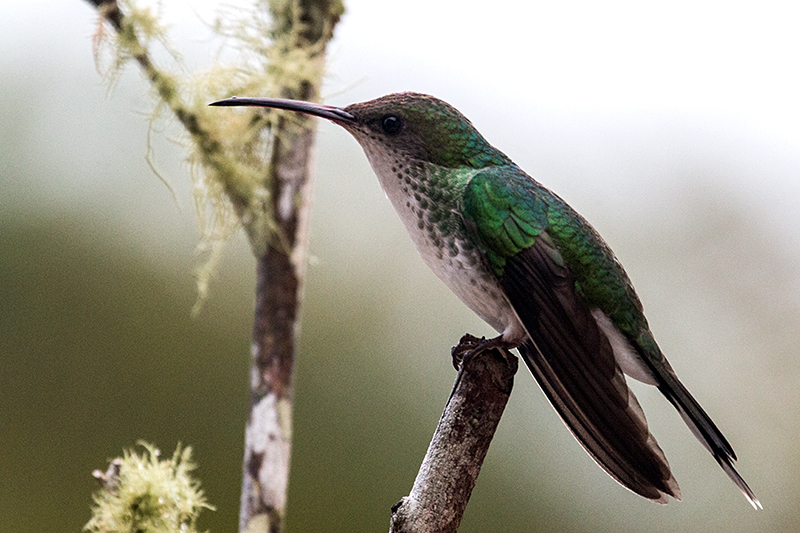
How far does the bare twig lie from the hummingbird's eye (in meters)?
0.39

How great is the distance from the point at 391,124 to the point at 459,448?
53 cm

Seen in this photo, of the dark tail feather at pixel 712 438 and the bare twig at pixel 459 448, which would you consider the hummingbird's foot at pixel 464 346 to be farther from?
the dark tail feather at pixel 712 438

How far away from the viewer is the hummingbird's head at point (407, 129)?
1.26 meters

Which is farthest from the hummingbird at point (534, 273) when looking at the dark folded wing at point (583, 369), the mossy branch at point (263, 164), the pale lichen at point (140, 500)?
the pale lichen at point (140, 500)

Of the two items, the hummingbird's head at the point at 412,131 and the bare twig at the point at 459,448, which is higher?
the hummingbird's head at the point at 412,131

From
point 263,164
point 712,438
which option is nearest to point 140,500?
point 263,164

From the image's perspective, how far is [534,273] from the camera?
45.4 inches

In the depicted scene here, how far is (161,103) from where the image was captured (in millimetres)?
1623

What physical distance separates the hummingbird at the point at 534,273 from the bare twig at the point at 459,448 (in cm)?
4

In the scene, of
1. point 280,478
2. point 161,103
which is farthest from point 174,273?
point 280,478

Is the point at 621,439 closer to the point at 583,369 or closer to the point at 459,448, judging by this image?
the point at 583,369

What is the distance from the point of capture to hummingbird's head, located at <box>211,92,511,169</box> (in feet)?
4.13

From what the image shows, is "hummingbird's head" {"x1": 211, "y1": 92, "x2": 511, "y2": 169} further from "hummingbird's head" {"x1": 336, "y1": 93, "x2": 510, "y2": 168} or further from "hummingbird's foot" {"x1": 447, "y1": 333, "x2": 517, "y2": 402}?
"hummingbird's foot" {"x1": 447, "y1": 333, "x2": 517, "y2": 402}

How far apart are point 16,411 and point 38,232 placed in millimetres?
579
